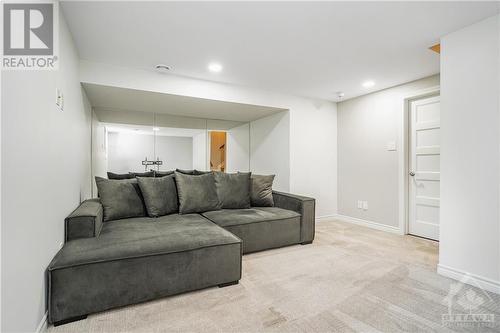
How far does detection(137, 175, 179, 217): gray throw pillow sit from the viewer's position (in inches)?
110

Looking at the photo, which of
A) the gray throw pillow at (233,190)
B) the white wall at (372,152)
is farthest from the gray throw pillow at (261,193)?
the white wall at (372,152)

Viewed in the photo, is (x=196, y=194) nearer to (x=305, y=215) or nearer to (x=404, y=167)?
(x=305, y=215)

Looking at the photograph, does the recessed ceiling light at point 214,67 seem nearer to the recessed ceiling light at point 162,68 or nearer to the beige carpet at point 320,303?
the recessed ceiling light at point 162,68

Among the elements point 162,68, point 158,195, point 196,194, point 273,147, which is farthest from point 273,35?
point 273,147

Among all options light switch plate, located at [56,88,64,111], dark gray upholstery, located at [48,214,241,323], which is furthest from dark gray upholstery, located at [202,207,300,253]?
light switch plate, located at [56,88,64,111]

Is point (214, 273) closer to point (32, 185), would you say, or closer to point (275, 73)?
point (32, 185)

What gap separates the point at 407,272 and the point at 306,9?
2.49 m

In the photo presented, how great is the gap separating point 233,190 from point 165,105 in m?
1.63

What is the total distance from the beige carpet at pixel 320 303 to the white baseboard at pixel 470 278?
7cm

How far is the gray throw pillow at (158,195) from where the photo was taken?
2.79 meters

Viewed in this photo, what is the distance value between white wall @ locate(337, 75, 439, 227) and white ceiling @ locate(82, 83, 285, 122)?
142 cm

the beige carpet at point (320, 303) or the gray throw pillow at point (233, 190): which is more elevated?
the gray throw pillow at point (233, 190)

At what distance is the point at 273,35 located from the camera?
7.48ft

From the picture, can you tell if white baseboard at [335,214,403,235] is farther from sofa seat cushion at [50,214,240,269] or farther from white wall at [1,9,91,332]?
white wall at [1,9,91,332]
